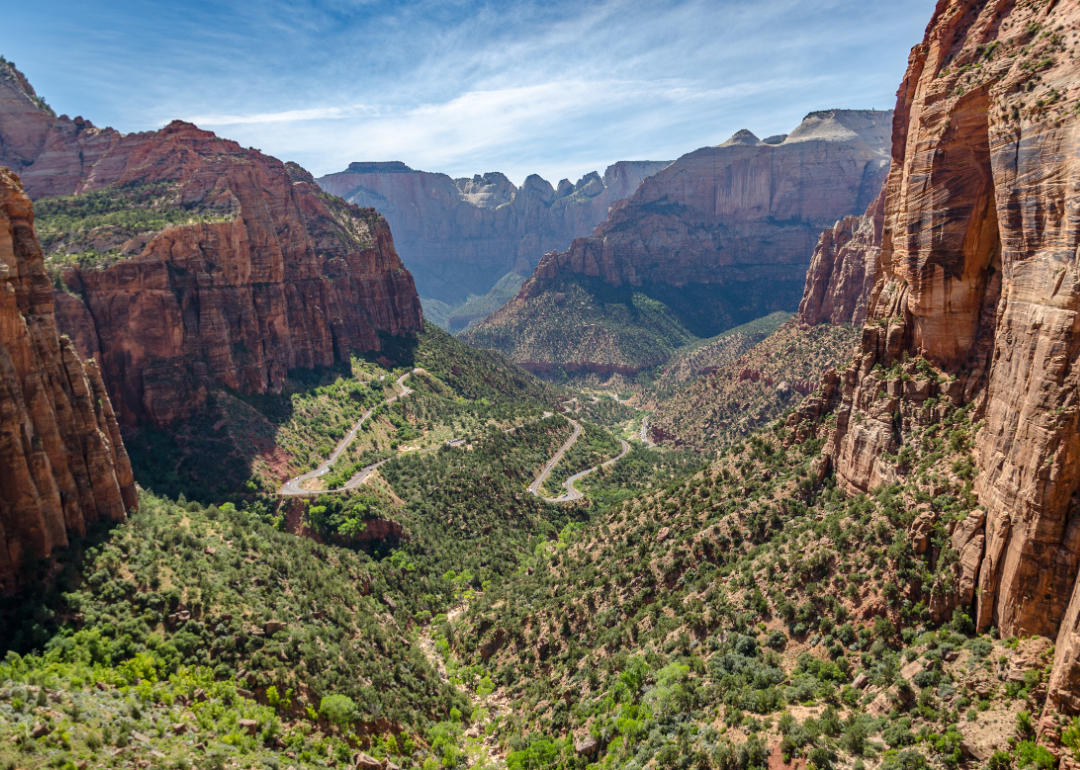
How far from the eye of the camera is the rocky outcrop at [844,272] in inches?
4584

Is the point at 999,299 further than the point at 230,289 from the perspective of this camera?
No

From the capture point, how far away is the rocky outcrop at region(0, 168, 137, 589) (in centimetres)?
3753

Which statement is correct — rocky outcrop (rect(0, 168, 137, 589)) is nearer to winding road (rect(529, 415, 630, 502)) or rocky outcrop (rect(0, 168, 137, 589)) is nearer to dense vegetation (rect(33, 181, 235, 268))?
dense vegetation (rect(33, 181, 235, 268))


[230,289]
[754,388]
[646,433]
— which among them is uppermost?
[230,289]

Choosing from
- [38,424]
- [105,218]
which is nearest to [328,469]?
[38,424]

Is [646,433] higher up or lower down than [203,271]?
lower down

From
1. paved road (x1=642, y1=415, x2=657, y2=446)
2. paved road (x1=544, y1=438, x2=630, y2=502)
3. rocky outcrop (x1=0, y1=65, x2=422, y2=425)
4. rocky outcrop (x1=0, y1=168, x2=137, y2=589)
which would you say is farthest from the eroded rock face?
paved road (x1=642, y1=415, x2=657, y2=446)

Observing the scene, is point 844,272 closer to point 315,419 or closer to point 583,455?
point 583,455

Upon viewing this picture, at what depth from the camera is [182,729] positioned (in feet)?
104

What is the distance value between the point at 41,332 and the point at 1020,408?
60.2 meters

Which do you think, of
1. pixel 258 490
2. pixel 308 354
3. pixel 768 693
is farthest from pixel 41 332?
pixel 308 354

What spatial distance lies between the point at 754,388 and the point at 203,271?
10794cm

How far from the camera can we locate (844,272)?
120125 millimetres

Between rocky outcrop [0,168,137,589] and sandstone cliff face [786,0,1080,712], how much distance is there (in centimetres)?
5568
